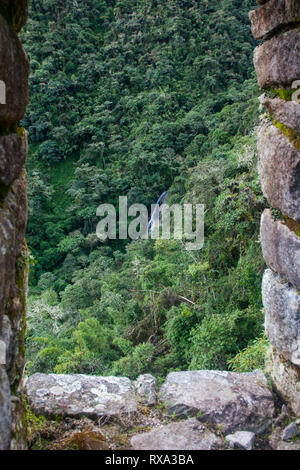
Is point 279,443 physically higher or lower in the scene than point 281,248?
lower

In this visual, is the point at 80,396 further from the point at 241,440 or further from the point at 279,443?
the point at 279,443

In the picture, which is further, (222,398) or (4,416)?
(222,398)

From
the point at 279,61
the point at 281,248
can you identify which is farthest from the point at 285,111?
the point at 281,248

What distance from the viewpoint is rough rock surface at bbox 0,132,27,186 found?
81.6 inches

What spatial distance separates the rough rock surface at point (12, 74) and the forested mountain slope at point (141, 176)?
3.67 metres

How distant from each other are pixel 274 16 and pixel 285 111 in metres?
0.73

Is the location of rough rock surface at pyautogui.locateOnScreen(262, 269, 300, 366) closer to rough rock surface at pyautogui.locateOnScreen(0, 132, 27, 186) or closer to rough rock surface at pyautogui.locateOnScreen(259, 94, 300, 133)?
rough rock surface at pyautogui.locateOnScreen(259, 94, 300, 133)

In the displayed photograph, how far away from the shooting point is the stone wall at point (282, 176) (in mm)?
2648

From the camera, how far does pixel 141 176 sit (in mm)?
26750

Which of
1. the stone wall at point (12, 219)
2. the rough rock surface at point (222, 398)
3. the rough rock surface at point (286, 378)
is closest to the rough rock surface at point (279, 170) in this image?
the rough rock surface at point (286, 378)

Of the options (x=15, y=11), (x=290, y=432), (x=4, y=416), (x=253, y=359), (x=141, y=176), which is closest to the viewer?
(x=4, y=416)

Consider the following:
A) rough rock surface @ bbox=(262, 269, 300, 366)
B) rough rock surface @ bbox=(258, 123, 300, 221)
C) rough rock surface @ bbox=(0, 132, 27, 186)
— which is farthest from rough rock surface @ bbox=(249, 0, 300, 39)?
rough rock surface @ bbox=(0, 132, 27, 186)

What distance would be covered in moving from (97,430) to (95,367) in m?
6.06

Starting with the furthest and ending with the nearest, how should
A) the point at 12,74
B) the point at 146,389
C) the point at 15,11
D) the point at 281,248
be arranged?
the point at 146,389, the point at 281,248, the point at 15,11, the point at 12,74
